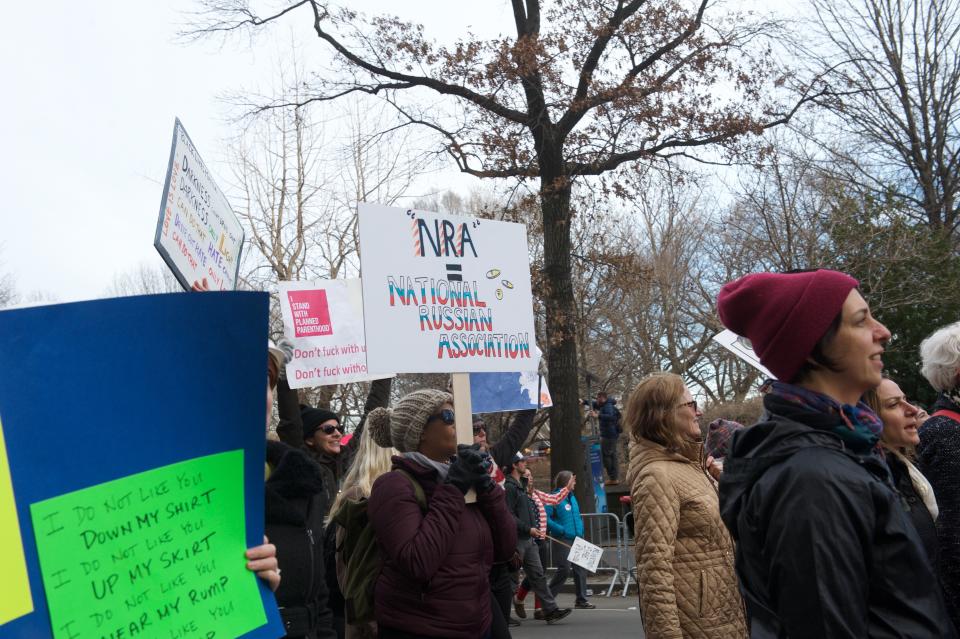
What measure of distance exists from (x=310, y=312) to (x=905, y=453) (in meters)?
6.55

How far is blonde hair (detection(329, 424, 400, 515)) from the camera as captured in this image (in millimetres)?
5559

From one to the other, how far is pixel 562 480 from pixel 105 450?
13.4m

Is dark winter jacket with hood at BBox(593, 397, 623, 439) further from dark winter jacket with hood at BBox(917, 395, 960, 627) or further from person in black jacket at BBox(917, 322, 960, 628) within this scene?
dark winter jacket with hood at BBox(917, 395, 960, 627)

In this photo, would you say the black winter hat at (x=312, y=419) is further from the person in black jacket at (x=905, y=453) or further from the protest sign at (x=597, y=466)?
the protest sign at (x=597, y=466)

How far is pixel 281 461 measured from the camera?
3949mm

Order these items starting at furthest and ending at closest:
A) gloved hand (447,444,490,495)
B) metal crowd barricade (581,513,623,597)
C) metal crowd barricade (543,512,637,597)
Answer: metal crowd barricade (581,513,623,597), metal crowd barricade (543,512,637,597), gloved hand (447,444,490,495)

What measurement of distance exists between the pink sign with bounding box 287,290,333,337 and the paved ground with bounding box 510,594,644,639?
4.40 meters

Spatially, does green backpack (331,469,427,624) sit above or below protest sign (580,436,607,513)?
above

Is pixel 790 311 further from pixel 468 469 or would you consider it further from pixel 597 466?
pixel 597 466

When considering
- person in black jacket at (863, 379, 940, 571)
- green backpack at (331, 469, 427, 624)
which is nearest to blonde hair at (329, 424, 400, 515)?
green backpack at (331, 469, 427, 624)

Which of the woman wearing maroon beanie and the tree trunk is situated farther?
the tree trunk

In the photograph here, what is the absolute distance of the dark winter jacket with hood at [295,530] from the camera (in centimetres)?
385

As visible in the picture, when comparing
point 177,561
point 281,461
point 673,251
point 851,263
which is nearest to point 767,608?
point 177,561

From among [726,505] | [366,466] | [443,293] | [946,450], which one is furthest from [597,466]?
[726,505]
